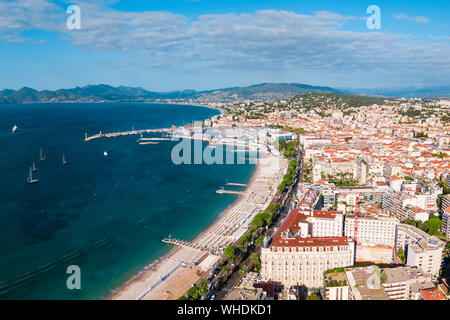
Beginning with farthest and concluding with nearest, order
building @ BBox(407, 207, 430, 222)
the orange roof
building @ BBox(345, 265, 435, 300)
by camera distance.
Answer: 1. building @ BBox(407, 207, 430, 222)
2. the orange roof
3. building @ BBox(345, 265, 435, 300)

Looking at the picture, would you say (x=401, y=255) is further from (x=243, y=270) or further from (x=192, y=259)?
(x=192, y=259)

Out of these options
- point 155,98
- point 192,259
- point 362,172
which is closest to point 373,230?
point 192,259

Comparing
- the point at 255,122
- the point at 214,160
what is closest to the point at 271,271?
the point at 214,160

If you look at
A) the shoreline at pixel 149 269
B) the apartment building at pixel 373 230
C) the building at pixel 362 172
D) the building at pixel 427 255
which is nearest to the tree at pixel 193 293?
the shoreline at pixel 149 269

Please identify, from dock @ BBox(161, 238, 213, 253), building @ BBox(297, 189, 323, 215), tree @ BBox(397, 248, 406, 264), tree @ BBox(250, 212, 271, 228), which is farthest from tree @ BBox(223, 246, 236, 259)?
tree @ BBox(397, 248, 406, 264)

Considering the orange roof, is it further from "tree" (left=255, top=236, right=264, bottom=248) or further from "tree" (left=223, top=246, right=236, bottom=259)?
"tree" (left=223, top=246, right=236, bottom=259)
